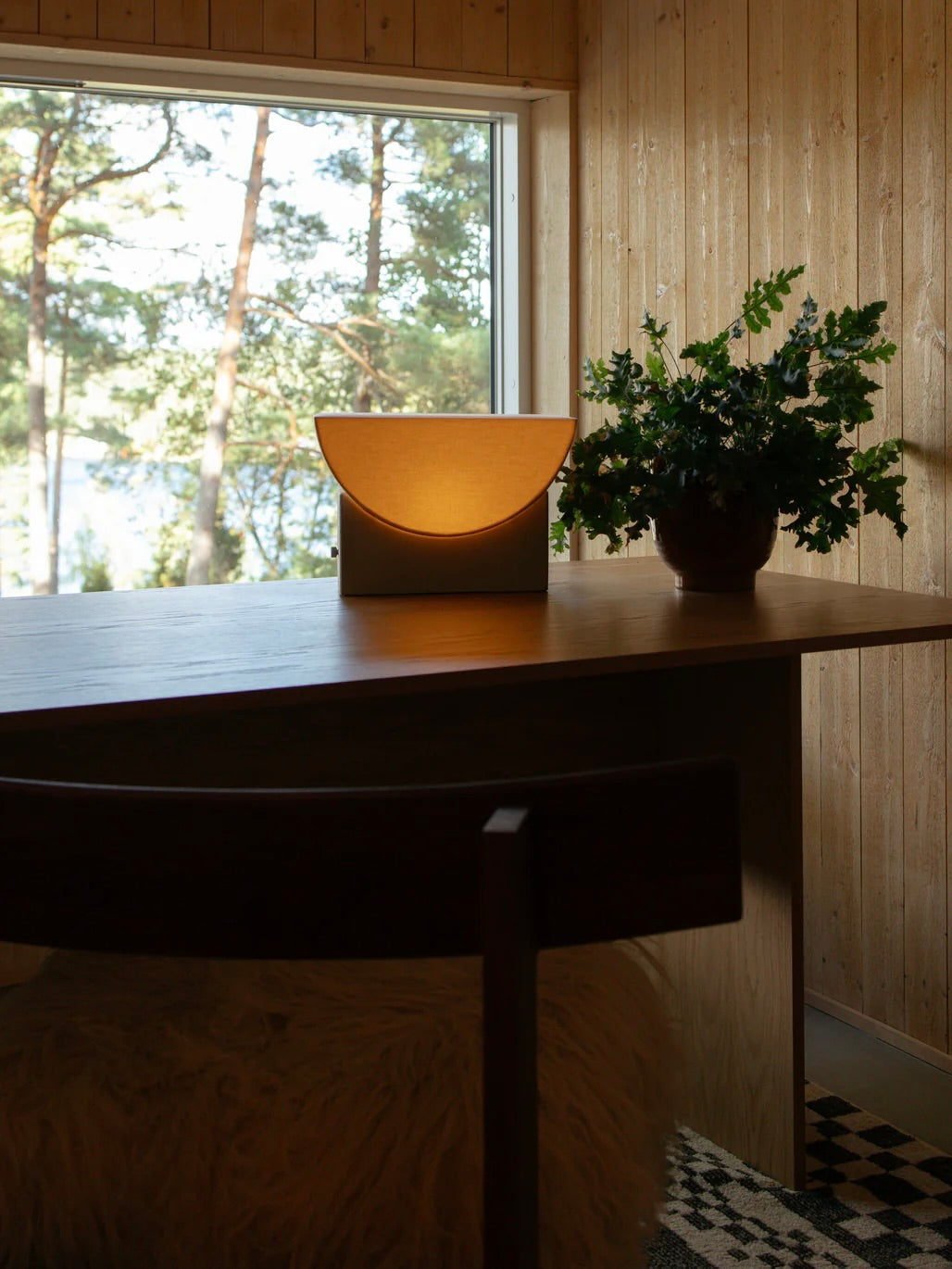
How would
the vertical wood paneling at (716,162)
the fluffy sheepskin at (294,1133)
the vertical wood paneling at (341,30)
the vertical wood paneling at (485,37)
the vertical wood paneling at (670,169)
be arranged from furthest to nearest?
the vertical wood paneling at (485,37) < the vertical wood paneling at (341,30) < the vertical wood paneling at (670,169) < the vertical wood paneling at (716,162) < the fluffy sheepskin at (294,1133)

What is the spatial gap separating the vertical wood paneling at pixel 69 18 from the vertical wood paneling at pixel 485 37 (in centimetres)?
83

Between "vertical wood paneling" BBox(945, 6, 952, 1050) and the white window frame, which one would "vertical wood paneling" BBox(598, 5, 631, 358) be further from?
"vertical wood paneling" BBox(945, 6, 952, 1050)

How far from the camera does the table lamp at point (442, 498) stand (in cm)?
184

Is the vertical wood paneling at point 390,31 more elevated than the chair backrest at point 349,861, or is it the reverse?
the vertical wood paneling at point 390,31

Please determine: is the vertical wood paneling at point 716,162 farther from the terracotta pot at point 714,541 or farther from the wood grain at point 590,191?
the terracotta pot at point 714,541

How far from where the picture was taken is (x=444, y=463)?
6.09 feet

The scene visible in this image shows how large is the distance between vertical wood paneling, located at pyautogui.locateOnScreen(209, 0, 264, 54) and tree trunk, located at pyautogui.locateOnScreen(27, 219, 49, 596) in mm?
562

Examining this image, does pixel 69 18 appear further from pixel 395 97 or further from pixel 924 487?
pixel 924 487

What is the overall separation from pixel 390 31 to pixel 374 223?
427mm

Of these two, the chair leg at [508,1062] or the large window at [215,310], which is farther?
the large window at [215,310]

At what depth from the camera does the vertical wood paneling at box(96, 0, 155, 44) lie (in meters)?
2.89

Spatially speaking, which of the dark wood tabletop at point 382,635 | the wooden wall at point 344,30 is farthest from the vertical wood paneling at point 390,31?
the dark wood tabletop at point 382,635

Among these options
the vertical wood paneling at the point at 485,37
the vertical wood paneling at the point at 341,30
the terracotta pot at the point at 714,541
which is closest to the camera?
the terracotta pot at the point at 714,541

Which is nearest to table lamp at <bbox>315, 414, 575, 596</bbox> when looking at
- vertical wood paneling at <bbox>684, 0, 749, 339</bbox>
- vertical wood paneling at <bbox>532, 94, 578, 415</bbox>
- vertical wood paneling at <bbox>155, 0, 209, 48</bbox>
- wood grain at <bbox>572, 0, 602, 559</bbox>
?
vertical wood paneling at <bbox>684, 0, 749, 339</bbox>
